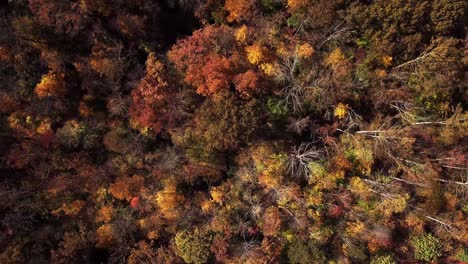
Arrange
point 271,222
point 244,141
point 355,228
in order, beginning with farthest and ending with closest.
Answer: point 355,228
point 271,222
point 244,141

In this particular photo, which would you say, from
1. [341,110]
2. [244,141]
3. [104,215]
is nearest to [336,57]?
[341,110]

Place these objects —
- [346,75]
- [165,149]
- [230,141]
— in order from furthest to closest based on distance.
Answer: [165,149]
[346,75]
[230,141]

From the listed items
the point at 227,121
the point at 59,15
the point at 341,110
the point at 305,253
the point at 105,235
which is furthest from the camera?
the point at 105,235

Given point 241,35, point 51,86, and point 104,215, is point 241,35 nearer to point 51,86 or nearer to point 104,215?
point 51,86

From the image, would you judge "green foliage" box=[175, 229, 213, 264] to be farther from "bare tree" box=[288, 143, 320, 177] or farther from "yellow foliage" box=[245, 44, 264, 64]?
"yellow foliage" box=[245, 44, 264, 64]

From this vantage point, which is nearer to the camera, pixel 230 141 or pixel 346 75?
pixel 230 141

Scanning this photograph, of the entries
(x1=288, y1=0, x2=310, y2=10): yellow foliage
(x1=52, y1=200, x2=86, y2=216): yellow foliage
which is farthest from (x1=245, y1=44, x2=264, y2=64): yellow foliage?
(x1=52, y1=200, x2=86, y2=216): yellow foliage

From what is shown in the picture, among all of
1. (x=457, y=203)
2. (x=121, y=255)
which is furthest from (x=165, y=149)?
(x=457, y=203)

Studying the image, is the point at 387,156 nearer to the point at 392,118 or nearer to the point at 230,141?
the point at 392,118
